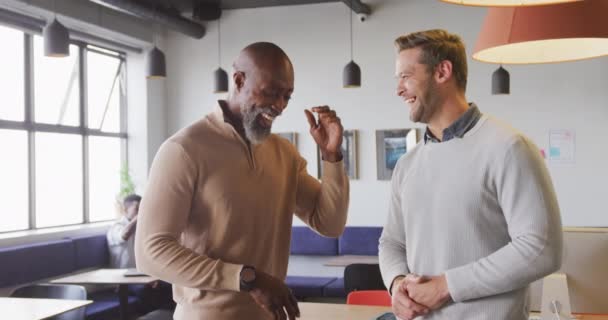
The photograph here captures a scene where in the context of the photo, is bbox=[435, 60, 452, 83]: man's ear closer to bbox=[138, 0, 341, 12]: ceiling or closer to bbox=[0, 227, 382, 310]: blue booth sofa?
bbox=[0, 227, 382, 310]: blue booth sofa

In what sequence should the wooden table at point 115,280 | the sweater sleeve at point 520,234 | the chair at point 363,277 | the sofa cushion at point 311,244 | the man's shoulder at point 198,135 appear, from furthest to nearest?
the sofa cushion at point 311,244 < the wooden table at point 115,280 < the chair at point 363,277 < the man's shoulder at point 198,135 < the sweater sleeve at point 520,234

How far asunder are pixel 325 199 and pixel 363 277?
10.1 feet

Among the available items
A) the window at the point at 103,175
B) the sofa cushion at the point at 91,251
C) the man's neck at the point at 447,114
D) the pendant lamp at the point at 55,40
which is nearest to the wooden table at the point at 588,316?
the man's neck at the point at 447,114

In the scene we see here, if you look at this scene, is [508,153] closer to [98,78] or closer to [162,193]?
[162,193]

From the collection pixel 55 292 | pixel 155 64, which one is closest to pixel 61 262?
pixel 155 64

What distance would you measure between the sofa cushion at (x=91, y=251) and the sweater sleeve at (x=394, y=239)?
5.86m

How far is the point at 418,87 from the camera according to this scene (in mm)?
2041

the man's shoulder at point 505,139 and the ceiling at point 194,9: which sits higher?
the ceiling at point 194,9

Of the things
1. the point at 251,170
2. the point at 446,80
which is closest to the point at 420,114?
the point at 446,80

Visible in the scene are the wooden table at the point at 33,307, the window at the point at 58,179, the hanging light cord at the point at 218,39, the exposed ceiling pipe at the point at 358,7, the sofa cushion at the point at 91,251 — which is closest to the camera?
the wooden table at the point at 33,307

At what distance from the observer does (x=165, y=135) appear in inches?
378

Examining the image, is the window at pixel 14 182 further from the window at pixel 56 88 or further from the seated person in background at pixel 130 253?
the seated person in background at pixel 130 253

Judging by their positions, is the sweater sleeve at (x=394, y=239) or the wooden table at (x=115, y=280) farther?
the wooden table at (x=115, y=280)

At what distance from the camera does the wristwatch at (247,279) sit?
5.82 ft
